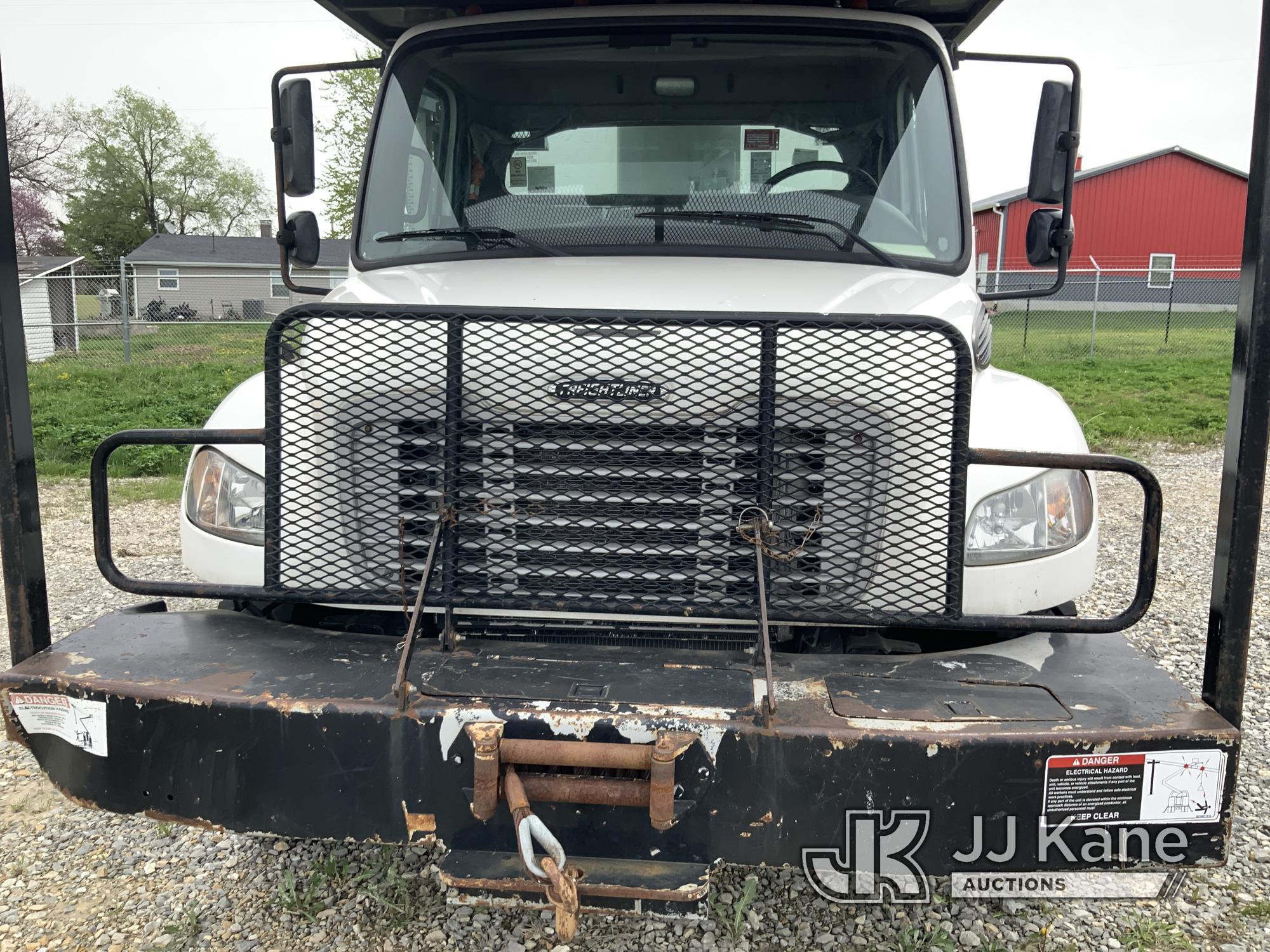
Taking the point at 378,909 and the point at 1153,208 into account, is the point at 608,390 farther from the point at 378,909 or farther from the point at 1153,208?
the point at 1153,208

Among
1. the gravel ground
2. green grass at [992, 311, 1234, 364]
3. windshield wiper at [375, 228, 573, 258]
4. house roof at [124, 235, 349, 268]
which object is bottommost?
the gravel ground

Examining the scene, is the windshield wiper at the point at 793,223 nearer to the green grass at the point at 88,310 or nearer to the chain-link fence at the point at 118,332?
the chain-link fence at the point at 118,332

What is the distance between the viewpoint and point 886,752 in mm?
1979

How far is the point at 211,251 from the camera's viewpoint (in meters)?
46.9

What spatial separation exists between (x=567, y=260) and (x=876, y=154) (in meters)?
1.16

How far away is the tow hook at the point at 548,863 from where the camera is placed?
1916mm

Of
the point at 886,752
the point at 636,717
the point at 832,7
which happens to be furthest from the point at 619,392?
the point at 832,7

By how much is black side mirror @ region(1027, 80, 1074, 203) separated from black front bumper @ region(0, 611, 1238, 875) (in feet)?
6.31

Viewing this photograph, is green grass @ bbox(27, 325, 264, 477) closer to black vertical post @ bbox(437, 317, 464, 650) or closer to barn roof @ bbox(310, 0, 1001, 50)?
barn roof @ bbox(310, 0, 1001, 50)

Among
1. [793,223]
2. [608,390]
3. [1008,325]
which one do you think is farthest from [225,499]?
[1008,325]

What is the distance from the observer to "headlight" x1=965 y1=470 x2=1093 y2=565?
93.6 inches

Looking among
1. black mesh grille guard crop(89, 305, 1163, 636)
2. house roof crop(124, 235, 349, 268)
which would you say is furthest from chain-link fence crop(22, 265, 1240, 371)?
house roof crop(124, 235, 349, 268)

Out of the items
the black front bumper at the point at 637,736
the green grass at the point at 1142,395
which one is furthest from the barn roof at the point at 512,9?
the green grass at the point at 1142,395

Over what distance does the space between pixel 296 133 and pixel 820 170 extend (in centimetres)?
201
